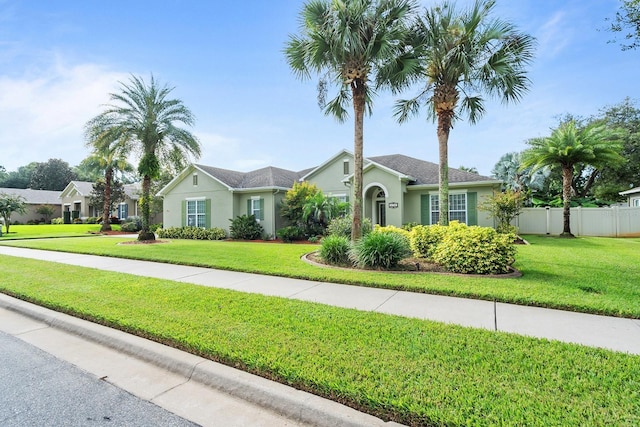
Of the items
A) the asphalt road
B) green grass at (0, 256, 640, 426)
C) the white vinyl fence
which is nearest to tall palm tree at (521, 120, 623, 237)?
the white vinyl fence

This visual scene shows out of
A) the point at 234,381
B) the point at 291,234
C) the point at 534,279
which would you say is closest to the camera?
the point at 234,381

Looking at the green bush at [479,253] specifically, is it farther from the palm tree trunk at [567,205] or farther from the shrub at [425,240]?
the palm tree trunk at [567,205]

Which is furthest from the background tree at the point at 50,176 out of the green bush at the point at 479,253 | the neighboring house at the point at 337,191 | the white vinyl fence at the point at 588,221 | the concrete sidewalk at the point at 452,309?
the green bush at the point at 479,253

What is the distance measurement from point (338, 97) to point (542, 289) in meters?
9.12

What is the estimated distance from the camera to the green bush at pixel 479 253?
Result: 7730mm

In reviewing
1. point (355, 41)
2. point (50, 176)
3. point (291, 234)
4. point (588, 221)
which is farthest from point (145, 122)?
point (50, 176)

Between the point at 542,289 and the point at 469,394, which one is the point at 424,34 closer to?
the point at 542,289

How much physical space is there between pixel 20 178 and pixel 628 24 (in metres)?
89.7

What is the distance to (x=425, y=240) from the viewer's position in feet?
32.4

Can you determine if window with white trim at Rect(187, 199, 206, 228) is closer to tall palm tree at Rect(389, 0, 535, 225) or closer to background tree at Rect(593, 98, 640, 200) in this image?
tall palm tree at Rect(389, 0, 535, 225)

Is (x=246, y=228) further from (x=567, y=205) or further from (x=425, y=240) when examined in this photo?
(x=567, y=205)

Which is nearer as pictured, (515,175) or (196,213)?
(196,213)

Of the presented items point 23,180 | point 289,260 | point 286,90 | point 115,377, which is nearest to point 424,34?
point 286,90

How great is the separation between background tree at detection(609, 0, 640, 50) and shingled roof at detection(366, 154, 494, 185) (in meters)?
8.07
